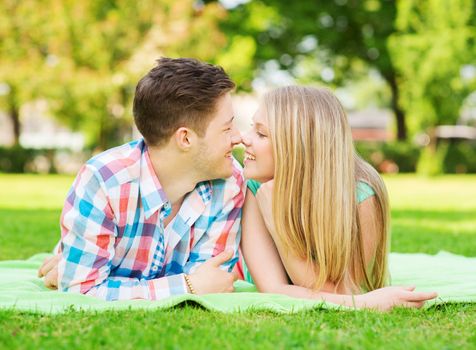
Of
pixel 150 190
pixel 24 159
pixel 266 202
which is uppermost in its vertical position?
pixel 150 190

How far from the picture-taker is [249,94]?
28.3 metres

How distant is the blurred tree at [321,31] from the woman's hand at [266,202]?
23848 mm

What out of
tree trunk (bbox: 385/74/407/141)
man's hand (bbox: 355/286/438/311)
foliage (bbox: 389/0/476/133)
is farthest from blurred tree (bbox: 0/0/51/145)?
man's hand (bbox: 355/286/438/311)

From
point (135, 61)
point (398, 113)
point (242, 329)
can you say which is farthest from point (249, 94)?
point (242, 329)

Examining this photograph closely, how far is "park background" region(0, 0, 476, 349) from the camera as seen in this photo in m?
3.12

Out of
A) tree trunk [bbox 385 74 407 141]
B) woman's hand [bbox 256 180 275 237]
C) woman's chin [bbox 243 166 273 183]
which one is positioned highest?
woman's chin [bbox 243 166 273 183]

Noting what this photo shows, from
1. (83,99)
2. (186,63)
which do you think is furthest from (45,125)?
(186,63)

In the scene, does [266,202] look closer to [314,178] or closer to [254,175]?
[254,175]

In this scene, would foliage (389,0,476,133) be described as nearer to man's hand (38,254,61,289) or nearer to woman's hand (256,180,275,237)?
woman's hand (256,180,275,237)

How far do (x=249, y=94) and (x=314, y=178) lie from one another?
2469 cm

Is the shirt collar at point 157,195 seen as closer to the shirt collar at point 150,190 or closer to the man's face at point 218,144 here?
the shirt collar at point 150,190

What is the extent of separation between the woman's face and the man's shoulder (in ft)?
2.08

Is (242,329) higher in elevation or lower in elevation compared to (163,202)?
lower

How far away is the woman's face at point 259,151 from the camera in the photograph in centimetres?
394
